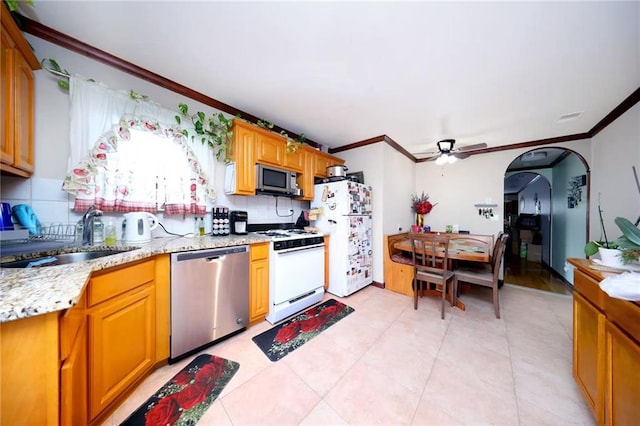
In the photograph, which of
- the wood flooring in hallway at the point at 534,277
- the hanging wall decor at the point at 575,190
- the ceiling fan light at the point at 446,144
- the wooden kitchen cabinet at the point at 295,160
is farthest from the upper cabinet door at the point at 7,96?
the hanging wall decor at the point at 575,190

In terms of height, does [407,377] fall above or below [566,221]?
below

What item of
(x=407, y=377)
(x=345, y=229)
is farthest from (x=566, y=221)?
(x=407, y=377)

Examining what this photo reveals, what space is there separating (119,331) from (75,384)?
0.33 metres

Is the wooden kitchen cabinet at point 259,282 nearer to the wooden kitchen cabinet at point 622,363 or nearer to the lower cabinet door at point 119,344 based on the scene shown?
the lower cabinet door at point 119,344

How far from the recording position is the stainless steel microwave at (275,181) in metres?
2.28

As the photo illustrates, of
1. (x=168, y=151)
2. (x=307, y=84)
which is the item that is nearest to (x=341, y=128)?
(x=307, y=84)

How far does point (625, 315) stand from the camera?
0.85 metres

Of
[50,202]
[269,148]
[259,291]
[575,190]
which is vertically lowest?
[259,291]

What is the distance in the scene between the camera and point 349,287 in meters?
2.71

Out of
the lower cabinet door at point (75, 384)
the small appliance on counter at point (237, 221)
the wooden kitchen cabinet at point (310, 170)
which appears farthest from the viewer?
the wooden kitchen cabinet at point (310, 170)

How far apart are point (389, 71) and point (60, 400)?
2.51 m

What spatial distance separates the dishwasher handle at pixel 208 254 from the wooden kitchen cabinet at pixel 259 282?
0.46 feet

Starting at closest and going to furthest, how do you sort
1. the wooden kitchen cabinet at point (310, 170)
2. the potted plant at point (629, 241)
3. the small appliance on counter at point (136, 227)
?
1. the potted plant at point (629, 241)
2. the small appliance on counter at point (136, 227)
3. the wooden kitchen cabinet at point (310, 170)

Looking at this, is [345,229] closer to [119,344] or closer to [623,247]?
[623,247]
